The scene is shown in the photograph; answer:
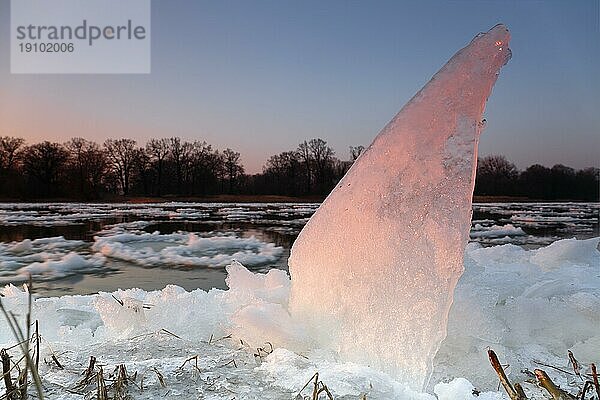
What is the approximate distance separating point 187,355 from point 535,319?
4.90 feet

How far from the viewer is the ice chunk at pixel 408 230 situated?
161 centimetres

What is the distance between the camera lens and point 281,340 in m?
1.81

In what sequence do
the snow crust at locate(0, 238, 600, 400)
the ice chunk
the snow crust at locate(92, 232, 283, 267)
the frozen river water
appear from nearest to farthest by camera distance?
the snow crust at locate(0, 238, 600, 400) → the ice chunk → the frozen river water → the snow crust at locate(92, 232, 283, 267)

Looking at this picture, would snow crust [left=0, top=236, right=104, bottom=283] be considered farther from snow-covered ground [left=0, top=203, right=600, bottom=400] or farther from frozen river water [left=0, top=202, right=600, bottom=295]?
snow-covered ground [left=0, top=203, right=600, bottom=400]

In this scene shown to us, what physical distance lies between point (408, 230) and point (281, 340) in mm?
632

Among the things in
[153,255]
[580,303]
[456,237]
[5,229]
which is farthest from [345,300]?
[5,229]

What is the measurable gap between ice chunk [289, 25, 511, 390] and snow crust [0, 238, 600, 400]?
119 millimetres

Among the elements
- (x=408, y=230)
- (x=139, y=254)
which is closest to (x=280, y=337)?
(x=408, y=230)

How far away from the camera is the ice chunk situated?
1.61 meters

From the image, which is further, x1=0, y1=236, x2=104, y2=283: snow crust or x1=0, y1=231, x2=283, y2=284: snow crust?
x1=0, y1=231, x2=283, y2=284: snow crust

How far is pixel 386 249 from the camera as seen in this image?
67.7 inches

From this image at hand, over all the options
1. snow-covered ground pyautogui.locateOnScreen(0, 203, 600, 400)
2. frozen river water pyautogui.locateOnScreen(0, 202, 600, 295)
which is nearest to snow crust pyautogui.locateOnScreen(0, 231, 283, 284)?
frozen river water pyautogui.locateOnScreen(0, 202, 600, 295)

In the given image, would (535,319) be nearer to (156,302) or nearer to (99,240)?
(156,302)

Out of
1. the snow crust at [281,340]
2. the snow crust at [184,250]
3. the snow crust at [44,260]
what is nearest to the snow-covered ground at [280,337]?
the snow crust at [281,340]
